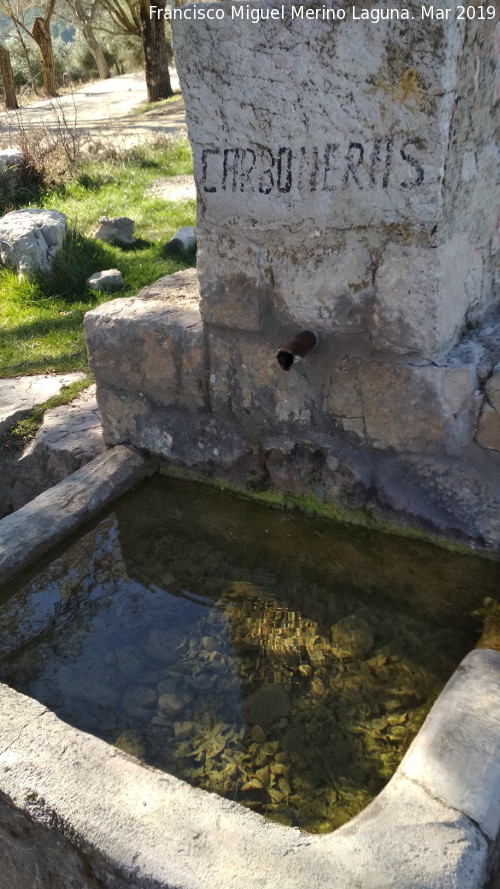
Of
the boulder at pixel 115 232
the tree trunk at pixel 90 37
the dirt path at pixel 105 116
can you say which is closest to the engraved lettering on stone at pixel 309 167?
the boulder at pixel 115 232

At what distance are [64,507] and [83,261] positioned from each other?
3.34m

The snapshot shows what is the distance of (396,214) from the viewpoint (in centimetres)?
179

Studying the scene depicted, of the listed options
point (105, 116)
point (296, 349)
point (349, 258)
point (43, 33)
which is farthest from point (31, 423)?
point (43, 33)

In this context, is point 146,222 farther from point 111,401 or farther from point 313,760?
point 313,760

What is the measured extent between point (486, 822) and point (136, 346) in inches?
68.3

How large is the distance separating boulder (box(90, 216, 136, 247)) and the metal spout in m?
4.08

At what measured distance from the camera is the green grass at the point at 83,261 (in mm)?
4008

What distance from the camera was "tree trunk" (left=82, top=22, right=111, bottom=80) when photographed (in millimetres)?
18066

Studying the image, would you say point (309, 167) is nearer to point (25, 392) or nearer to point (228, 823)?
point (228, 823)

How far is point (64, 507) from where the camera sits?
2.24 meters

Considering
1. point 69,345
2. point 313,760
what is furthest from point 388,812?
point 69,345

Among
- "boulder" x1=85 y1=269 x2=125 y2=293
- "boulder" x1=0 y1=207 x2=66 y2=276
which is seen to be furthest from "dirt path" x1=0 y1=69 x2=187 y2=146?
"boulder" x1=85 y1=269 x2=125 y2=293

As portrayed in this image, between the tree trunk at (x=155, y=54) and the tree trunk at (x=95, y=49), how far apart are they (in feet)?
19.5

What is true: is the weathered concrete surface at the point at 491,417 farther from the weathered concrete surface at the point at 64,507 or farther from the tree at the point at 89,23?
the tree at the point at 89,23
